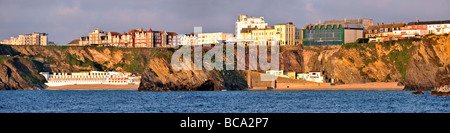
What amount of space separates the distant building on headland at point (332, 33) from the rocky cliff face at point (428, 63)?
51.1 metres

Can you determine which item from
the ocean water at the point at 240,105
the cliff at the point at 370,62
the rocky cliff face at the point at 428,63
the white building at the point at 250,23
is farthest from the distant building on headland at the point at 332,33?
the ocean water at the point at 240,105

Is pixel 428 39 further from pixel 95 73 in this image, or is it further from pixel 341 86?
pixel 95 73

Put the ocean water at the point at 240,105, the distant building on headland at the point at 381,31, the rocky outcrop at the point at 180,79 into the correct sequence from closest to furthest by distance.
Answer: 1. the ocean water at the point at 240,105
2. the rocky outcrop at the point at 180,79
3. the distant building on headland at the point at 381,31

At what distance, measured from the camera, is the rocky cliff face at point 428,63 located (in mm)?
100000

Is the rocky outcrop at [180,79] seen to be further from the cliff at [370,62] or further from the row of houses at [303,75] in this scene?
the cliff at [370,62]

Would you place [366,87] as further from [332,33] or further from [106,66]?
[106,66]

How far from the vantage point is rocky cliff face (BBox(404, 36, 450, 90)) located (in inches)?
3937

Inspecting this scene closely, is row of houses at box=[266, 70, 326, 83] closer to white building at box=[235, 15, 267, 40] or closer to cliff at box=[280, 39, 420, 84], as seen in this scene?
cliff at box=[280, 39, 420, 84]

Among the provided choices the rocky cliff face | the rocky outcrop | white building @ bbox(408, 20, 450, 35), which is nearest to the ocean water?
the rocky cliff face

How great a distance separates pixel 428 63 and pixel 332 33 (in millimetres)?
55086

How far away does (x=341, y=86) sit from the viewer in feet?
389

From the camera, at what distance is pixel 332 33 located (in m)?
155
